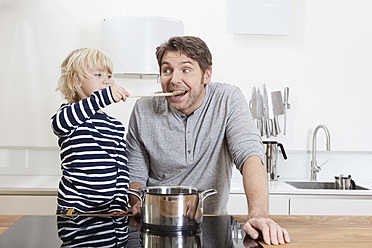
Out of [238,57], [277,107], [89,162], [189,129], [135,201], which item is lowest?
[135,201]

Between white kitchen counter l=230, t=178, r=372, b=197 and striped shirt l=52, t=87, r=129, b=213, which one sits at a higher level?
striped shirt l=52, t=87, r=129, b=213

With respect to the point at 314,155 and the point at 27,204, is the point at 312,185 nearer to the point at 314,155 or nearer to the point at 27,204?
the point at 314,155

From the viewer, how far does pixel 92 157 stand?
1719 millimetres

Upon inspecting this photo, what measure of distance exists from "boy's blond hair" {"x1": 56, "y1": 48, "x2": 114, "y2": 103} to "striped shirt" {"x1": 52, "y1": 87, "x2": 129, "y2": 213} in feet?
0.45

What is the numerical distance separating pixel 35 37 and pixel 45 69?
0.21 m

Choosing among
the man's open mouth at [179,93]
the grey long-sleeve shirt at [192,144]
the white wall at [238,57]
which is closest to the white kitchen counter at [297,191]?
the white wall at [238,57]

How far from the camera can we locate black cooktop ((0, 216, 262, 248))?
1055 millimetres

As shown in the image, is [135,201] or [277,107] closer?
[135,201]

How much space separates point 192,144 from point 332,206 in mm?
1067

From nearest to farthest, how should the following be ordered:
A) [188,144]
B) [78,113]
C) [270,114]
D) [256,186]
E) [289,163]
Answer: [256,186]
[78,113]
[188,144]
[270,114]
[289,163]

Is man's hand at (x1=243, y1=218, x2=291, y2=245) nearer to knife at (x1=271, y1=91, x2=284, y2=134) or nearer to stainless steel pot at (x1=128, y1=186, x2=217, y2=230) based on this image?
stainless steel pot at (x1=128, y1=186, x2=217, y2=230)

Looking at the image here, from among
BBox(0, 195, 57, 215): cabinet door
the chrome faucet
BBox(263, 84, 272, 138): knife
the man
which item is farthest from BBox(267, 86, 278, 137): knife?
BBox(0, 195, 57, 215): cabinet door

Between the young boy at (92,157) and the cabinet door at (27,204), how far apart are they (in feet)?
2.50

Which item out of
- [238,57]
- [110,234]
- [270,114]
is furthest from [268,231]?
[238,57]
